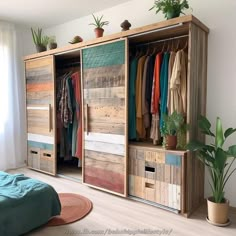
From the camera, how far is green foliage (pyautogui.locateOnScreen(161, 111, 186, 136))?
7.74 ft

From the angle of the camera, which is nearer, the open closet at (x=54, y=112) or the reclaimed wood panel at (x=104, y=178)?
the reclaimed wood panel at (x=104, y=178)

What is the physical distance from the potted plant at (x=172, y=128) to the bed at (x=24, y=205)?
4.20 ft

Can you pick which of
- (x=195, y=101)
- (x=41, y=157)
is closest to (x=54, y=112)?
(x=41, y=157)

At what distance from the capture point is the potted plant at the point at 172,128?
2.37m

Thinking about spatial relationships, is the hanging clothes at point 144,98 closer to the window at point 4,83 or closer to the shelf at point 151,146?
the shelf at point 151,146

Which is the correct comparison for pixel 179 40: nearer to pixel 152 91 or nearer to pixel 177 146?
pixel 152 91

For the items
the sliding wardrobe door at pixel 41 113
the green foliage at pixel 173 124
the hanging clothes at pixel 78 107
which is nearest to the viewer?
the green foliage at pixel 173 124

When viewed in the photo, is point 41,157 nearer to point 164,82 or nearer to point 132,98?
point 132,98

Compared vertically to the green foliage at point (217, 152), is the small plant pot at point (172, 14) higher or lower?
higher

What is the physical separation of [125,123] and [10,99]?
2401 mm

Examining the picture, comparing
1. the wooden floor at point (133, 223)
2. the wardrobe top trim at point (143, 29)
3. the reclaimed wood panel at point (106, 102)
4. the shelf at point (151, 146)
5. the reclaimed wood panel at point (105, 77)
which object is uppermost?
the wardrobe top trim at point (143, 29)

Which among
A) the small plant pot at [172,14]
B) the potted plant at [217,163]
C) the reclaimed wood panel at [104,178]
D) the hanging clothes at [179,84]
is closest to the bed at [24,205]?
the reclaimed wood panel at [104,178]

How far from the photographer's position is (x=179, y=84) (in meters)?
2.44

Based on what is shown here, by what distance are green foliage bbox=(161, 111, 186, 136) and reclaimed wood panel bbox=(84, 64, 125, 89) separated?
0.68 metres
